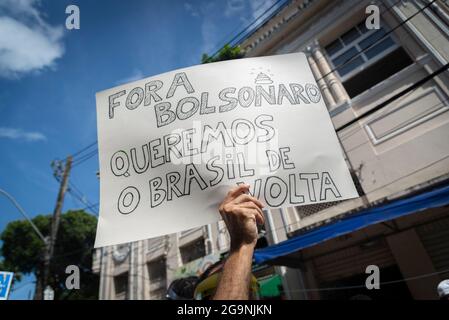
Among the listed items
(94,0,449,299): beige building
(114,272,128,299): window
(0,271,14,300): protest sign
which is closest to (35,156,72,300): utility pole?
(0,271,14,300): protest sign

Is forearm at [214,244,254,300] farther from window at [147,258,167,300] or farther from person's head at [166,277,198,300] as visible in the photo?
window at [147,258,167,300]

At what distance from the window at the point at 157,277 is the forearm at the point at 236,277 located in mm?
13215

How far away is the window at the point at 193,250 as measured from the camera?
1223 centimetres

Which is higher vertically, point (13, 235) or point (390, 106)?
point (13, 235)

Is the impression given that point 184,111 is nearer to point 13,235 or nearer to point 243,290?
point 243,290

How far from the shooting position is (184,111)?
180 cm

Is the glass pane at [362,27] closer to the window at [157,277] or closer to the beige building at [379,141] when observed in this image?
the beige building at [379,141]

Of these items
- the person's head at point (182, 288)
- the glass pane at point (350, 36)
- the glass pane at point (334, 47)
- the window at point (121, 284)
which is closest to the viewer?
the glass pane at point (350, 36)

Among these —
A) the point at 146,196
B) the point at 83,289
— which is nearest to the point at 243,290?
the point at 146,196

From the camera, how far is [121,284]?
52.2 ft

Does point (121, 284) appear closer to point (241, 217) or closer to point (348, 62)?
point (348, 62)

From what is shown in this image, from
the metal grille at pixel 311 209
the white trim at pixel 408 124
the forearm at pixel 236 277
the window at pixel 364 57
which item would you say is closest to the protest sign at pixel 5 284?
the forearm at pixel 236 277

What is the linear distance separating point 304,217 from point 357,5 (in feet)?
22.3
